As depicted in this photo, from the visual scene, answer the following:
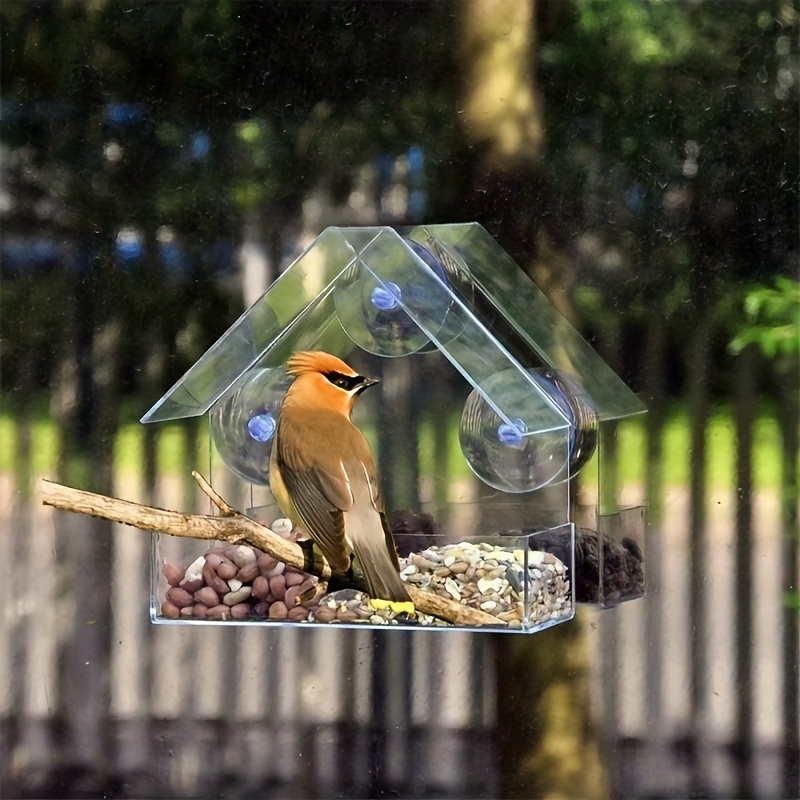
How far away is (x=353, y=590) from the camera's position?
1258 mm

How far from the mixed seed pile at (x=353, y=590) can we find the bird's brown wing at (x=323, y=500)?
57 millimetres

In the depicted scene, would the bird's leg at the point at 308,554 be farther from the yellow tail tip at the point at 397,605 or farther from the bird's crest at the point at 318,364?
the bird's crest at the point at 318,364

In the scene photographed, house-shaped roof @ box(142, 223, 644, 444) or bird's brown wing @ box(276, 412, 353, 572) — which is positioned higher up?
house-shaped roof @ box(142, 223, 644, 444)

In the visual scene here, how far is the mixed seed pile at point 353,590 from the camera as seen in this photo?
124 centimetres

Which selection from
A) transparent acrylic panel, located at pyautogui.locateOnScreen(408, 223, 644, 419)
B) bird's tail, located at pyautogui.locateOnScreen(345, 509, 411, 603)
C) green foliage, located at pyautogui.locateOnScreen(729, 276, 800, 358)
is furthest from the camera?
green foliage, located at pyautogui.locateOnScreen(729, 276, 800, 358)

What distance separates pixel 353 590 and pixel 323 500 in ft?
0.35

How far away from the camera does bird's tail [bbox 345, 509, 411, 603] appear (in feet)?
4.00

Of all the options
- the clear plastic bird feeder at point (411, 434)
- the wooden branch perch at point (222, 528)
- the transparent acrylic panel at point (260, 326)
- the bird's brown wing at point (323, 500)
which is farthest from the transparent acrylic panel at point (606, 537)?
the transparent acrylic panel at point (260, 326)

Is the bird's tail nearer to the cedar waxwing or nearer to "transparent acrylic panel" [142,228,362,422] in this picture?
the cedar waxwing

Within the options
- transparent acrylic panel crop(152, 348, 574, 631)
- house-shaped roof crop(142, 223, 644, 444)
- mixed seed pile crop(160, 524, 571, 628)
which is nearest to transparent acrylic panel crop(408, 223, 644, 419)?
house-shaped roof crop(142, 223, 644, 444)

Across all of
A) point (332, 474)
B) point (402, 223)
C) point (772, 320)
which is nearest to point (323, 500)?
point (332, 474)

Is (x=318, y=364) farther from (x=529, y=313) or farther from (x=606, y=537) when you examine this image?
(x=606, y=537)

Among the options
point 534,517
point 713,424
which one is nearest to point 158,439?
point 534,517

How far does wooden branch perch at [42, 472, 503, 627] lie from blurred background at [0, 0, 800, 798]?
48 cm
